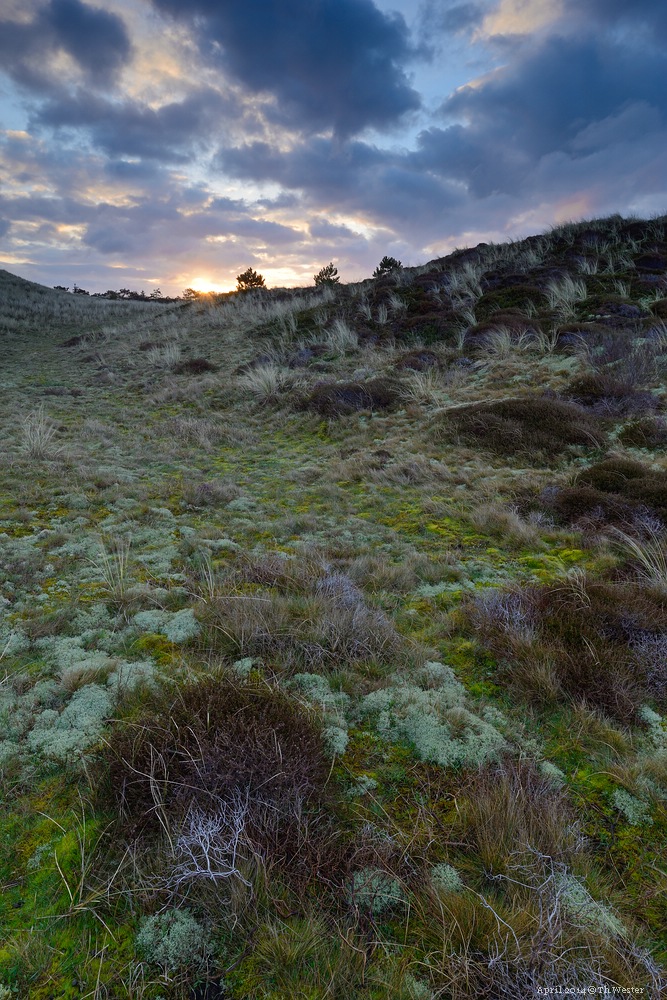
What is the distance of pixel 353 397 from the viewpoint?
1109 cm

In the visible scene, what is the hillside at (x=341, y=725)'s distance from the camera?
5.20 feet

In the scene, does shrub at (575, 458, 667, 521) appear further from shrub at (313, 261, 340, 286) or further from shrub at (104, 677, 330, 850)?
shrub at (313, 261, 340, 286)

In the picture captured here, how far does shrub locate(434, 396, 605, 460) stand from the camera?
7.37m

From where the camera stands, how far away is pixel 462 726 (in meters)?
2.52

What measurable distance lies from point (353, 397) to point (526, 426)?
4388mm

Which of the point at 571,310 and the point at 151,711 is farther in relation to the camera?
the point at 571,310

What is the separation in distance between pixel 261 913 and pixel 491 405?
836cm

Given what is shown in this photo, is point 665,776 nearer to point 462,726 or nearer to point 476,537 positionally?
point 462,726

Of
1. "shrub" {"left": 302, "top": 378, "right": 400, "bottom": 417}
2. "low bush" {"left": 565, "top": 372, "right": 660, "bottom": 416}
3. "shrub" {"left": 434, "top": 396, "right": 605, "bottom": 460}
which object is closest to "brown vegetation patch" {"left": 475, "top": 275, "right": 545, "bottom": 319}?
"shrub" {"left": 302, "top": 378, "right": 400, "bottom": 417}

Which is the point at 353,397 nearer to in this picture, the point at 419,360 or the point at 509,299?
the point at 419,360

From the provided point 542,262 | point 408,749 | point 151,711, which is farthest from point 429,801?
point 542,262

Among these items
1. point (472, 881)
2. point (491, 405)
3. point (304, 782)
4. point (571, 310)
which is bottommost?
point (472, 881)

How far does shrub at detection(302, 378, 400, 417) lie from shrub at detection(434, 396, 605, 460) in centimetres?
220

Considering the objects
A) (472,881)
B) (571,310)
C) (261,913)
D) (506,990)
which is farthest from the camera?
(571,310)
